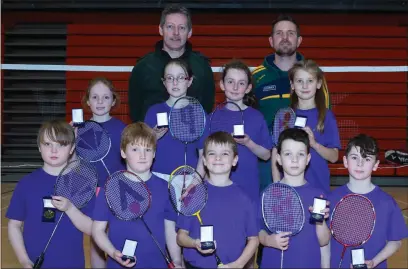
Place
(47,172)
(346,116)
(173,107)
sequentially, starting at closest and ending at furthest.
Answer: (47,172)
(173,107)
(346,116)

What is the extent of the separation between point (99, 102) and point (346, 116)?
6982 mm

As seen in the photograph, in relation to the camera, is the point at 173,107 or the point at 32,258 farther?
the point at 173,107

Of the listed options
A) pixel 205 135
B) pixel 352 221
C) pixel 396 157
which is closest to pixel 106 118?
pixel 205 135

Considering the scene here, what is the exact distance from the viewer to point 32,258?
432cm

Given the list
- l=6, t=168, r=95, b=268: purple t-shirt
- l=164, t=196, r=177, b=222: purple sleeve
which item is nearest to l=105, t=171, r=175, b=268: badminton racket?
l=164, t=196, r=177, b=222: purple sleeve

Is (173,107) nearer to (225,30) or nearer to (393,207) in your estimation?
(393,207)

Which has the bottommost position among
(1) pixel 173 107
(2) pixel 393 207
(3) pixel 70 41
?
(2) pixel 393 207

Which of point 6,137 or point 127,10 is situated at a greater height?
Result: point 127,10

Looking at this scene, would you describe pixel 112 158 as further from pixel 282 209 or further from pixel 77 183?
pixel 282 209

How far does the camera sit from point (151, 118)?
486 cm

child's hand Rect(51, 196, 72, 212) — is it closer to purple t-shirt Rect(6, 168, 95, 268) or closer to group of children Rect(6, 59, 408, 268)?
group of children Rect(6, 59, 408, 268)

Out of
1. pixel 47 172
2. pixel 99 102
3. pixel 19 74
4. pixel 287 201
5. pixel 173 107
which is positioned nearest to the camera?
pixel 287 201

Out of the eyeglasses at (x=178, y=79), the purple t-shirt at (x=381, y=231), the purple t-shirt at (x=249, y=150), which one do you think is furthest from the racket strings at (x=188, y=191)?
the purple t-shirt at (x=381, y=231)

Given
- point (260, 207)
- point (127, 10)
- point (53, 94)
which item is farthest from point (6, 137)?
point (260, 207)
